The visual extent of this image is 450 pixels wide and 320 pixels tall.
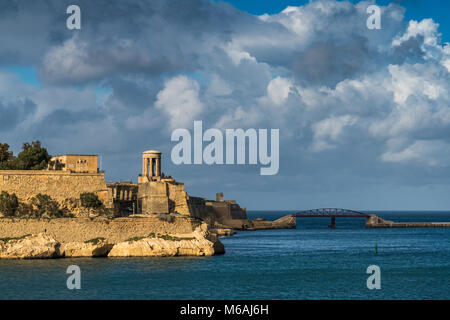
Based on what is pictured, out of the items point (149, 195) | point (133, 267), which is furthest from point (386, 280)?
point (149, 195)

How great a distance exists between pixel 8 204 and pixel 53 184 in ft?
15.3

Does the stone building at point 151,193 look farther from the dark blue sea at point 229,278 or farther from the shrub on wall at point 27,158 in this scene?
the dark blue sea at point 229,278

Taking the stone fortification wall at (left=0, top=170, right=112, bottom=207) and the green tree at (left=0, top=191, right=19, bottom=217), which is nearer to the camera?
the green tree at (left=0, top=191, right=19, bottom=217)

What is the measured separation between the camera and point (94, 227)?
53031mm

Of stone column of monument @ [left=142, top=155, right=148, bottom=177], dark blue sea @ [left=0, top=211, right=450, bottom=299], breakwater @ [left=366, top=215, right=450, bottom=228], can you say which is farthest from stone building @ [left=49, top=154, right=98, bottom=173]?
breakwater @ [left=366, top=215, right=450, bottom=228]

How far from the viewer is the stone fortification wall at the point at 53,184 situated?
196 feet

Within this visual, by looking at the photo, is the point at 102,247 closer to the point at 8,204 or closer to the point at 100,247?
the point at 100,247

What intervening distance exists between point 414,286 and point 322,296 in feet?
24.7

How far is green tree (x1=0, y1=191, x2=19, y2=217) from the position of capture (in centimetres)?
5791

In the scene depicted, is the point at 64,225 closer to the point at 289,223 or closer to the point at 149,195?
the point at 149,195

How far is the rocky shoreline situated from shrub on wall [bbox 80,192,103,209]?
9.62 metres

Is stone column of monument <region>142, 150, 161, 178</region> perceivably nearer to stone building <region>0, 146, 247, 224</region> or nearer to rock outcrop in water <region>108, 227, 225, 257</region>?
stone building <region>0, 146, 247, 224</region>

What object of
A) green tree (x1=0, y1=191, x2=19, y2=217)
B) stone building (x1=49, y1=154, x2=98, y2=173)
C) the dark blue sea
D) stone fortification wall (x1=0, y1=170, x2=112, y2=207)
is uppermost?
stone building (x1=49, y1=154, x2=98, y2=173)
